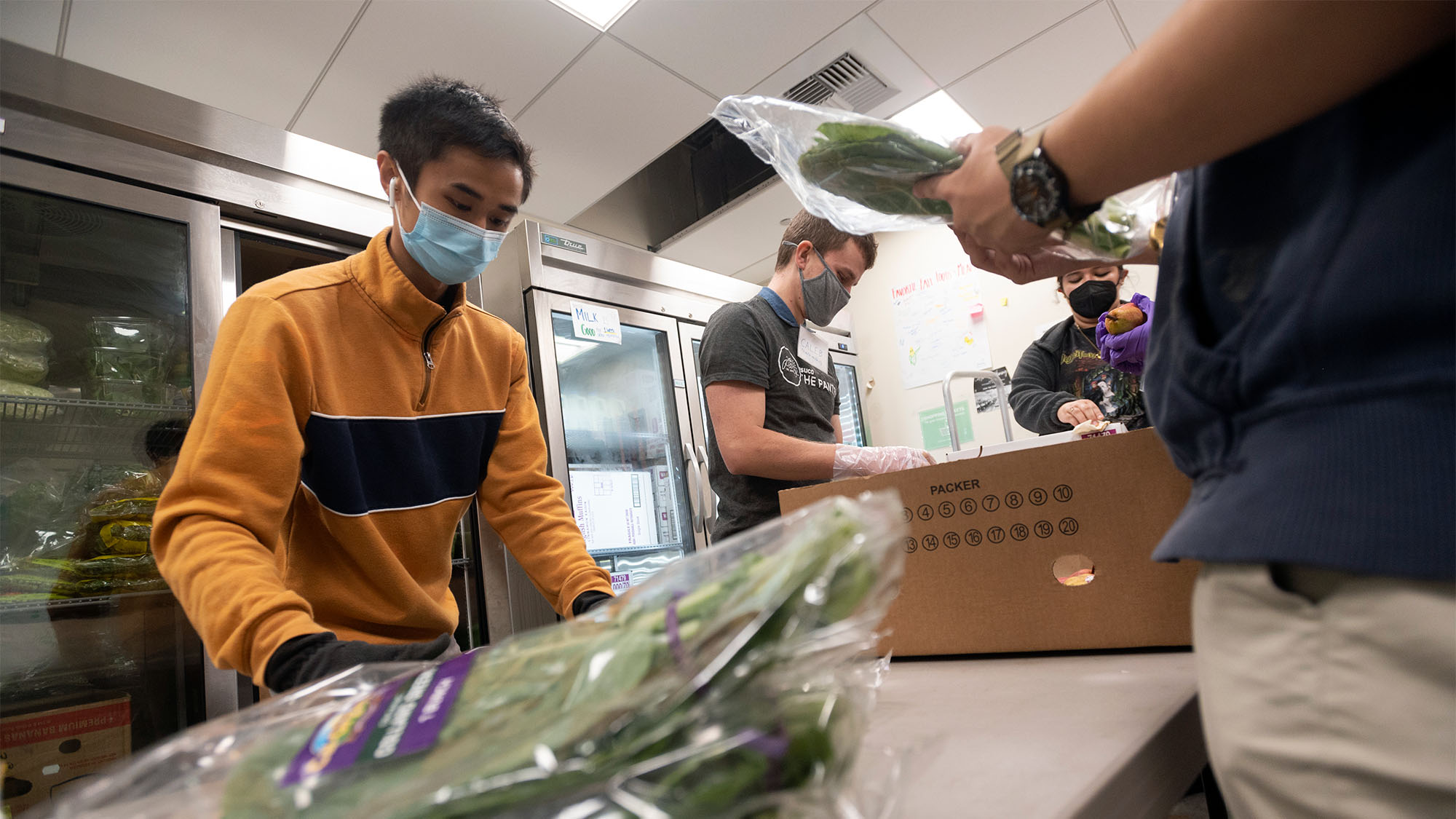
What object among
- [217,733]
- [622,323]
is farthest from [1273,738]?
[622,323]

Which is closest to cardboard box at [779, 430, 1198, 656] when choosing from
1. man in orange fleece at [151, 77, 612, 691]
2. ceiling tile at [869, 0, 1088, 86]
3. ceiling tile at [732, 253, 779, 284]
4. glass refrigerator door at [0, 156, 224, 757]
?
man in orange fleece at [151, 77, 612, 691]

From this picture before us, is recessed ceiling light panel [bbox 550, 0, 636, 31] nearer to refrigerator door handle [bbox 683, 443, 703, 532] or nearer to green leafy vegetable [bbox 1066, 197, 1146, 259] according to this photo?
refrigerator door handle [bbox 683, 443, 703, 532]

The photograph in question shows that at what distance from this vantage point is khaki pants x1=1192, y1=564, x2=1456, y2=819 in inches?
13.9

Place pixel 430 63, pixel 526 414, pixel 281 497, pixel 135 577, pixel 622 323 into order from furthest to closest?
1. pixel 622 323
2. pixel 430 63
3. pixel 135 577
4. pixel 526 414
5. pixel 281 497

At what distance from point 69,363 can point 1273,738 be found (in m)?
2.17

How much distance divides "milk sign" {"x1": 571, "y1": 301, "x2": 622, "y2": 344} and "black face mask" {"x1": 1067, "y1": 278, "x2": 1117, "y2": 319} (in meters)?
1.53

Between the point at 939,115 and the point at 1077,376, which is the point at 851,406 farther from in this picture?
the point at 1077,376

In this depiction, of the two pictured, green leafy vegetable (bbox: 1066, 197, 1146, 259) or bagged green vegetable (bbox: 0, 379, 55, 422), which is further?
bagged green vegetable (bbox: 0, 379, 55, 422)

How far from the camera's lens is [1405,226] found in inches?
15.2

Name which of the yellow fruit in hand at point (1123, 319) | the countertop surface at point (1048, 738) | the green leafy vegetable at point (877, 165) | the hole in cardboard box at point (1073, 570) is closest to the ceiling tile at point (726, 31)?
the yellow fruit in hand at point (1123, 319)

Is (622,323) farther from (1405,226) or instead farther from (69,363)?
(1405,226)

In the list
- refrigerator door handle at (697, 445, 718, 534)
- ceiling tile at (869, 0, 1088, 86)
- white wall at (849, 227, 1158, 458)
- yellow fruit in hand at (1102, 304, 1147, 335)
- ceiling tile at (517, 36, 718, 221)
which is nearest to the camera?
yellow fruit in hand at (1102, 304, 1147, 335)

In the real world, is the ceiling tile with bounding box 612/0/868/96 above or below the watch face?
above

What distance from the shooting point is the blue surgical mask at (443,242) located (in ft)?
4.15
